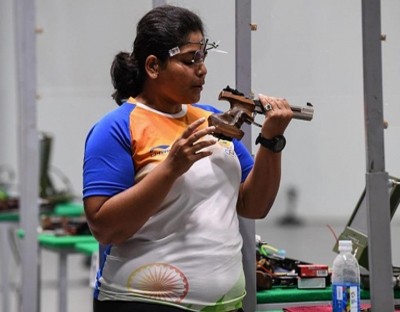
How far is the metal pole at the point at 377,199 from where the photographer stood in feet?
7.85

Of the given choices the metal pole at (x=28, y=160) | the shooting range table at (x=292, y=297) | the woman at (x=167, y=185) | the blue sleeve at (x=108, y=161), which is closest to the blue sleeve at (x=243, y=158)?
the woman at (x=167, y=185)

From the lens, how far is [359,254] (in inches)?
106

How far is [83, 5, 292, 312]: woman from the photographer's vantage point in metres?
2.09

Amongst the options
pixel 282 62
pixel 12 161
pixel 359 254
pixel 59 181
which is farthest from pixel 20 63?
pixel 12 161

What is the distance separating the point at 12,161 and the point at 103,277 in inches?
325

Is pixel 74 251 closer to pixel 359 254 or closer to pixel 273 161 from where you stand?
pixel 359 254

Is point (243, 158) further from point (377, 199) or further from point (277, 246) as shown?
point (277, 246)

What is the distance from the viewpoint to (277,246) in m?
3.24

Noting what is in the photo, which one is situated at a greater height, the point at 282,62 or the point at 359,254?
the point at 282,62

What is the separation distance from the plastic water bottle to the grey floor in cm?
25

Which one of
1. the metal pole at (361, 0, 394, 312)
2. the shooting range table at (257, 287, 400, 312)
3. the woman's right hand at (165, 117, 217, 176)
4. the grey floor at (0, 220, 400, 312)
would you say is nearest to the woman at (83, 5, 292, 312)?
the woman's right hand at (165, 117, 217, 176)

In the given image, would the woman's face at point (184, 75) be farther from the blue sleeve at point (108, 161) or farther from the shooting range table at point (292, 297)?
the shooting range table at point (292, 297)

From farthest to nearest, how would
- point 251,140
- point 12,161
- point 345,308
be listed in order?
point 12,161 → point 251,140 → point 345,308

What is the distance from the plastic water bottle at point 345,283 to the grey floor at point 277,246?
25cm
